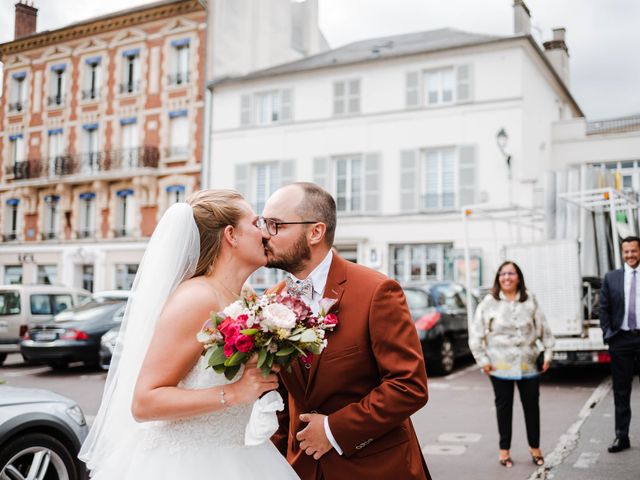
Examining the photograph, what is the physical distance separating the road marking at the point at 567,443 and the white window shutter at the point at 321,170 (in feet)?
55.5

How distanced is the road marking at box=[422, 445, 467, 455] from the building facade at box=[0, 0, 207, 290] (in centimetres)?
2335

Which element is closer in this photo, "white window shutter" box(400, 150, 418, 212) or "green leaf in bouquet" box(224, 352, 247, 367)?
"green leaf in bouquet" box(224, 352, 247, 367)

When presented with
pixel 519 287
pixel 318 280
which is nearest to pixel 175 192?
pixel 519 287

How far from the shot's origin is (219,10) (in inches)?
1172

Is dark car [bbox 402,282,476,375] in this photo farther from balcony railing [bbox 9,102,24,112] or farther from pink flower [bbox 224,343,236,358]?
balcony railing [bbox 9,102,24,112]

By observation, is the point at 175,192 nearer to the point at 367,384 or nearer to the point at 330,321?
the point at 367,384

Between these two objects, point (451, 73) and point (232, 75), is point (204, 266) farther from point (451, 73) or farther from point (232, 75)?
point (232, 75)

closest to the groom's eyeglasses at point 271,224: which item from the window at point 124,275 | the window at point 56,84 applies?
the window at point 124,275

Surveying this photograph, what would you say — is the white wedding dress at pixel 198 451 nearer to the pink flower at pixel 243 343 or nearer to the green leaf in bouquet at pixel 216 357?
the green leaf in bouquet at pixel 216 357

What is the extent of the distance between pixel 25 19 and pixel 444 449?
35954 millimetres

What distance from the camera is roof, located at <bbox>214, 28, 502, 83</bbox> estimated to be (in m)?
24.0

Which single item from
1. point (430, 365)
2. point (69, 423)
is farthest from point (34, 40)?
point (69, 423)

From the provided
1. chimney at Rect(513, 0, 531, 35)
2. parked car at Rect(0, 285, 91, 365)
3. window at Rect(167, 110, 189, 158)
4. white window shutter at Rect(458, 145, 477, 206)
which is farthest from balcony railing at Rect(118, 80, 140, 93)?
parked car at Rect(0, 285, 91, 365)

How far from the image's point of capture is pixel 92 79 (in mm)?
32562
